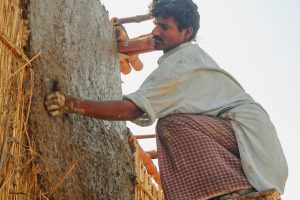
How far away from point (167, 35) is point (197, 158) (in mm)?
676

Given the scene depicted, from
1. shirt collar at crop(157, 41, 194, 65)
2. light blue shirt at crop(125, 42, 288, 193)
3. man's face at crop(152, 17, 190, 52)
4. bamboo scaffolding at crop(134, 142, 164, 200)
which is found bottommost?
bamboo scaffolding at crop(134, 142, 164, 200)

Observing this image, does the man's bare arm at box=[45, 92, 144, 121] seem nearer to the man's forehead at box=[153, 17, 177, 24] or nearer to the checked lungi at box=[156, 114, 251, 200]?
the checked lungi at box=[156, 114, 251, 200]

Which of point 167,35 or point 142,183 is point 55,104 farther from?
point 142,183

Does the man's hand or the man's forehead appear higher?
the man's forehead

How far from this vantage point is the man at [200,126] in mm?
2330

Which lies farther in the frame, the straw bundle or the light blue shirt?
the light blue shirt

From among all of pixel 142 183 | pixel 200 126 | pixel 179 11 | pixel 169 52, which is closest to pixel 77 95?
pixel 169 52

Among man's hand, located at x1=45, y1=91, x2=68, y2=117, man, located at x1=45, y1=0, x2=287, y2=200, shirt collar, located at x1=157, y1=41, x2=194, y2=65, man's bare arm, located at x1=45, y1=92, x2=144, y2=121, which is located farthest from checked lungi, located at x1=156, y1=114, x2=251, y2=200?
man's hand, located at x1=45, y1=91, x2=68, y2=117

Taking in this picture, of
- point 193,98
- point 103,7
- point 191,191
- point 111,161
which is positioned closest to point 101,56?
point 103,7

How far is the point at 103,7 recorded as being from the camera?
3777 mm

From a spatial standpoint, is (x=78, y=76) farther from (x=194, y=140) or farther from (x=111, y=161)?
(x=194, y=140)

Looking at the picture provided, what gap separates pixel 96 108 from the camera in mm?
2398

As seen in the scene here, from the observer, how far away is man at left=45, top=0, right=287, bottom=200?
2.33 meters

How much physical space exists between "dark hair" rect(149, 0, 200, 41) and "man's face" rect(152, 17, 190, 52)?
0.02 metres
